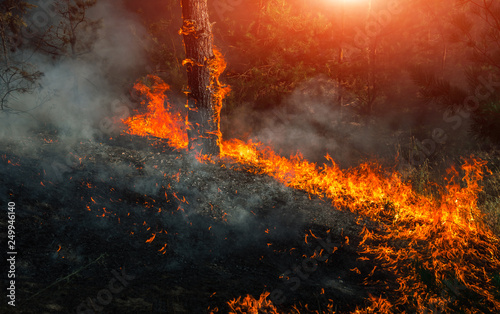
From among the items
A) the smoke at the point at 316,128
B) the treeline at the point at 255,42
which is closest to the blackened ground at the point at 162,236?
the treeline at the point at 255,42

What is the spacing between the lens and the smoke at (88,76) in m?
7.74

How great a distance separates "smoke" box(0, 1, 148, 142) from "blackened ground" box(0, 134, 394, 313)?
1.88 metres

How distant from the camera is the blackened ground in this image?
10.6ft

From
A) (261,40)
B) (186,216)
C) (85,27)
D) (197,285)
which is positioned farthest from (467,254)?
(85,27)

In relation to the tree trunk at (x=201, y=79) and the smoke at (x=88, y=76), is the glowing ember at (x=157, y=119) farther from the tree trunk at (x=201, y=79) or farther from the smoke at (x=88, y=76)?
the tree trunk at (x=201, y=79)

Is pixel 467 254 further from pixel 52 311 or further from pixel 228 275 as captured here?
pixel 52 311

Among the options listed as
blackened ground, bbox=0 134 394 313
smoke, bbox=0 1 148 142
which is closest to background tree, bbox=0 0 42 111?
smoke, bbox=0 1 148 142

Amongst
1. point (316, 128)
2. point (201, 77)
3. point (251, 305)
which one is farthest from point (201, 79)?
point (316, 128)

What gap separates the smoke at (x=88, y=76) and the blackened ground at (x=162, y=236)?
1879 mm

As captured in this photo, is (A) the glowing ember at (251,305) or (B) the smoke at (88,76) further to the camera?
(B) the smoke at (88,76)

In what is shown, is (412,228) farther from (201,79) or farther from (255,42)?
(255,42)

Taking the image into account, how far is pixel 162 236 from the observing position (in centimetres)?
428

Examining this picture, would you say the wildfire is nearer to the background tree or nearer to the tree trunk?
the tree trunk

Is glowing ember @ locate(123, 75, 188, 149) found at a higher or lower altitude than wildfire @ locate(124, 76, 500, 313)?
higher
